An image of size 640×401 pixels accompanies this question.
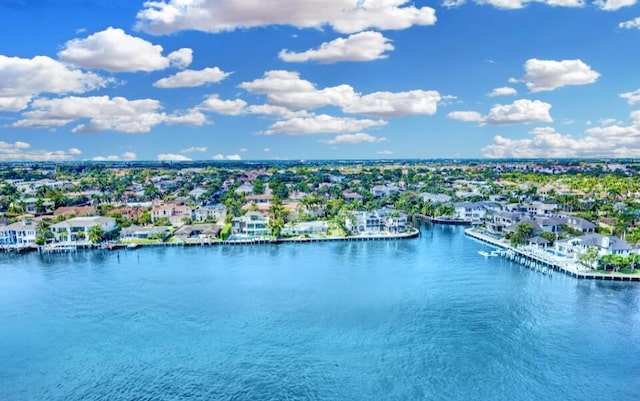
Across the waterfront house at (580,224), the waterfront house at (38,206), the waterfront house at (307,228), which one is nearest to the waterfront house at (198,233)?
the waterfront house at (307,228)

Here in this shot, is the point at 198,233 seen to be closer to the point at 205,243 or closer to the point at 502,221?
the point at 205,243

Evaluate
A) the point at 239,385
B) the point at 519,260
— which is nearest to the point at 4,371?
the point at 239,385

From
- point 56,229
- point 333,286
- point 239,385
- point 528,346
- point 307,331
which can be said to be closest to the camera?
point 239,385

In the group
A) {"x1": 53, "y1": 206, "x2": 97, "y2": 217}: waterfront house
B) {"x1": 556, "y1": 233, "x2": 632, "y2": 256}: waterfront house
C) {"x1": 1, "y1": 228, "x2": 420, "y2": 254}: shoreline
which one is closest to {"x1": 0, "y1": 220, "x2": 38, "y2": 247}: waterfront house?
{"x1": 1, "y1": 228, "x2": 420, "y2": 254}: shoreline

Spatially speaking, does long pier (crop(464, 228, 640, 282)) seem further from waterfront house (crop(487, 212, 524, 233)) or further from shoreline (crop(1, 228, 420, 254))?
shoreline (crop(1, 228, 420, 254))

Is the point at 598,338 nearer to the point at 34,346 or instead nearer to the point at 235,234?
the point at 34,346

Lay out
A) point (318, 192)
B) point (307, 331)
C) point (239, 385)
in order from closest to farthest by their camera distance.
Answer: point (239, 385) < point (307, 331) < point (318, 192)

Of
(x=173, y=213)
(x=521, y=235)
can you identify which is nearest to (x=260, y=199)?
(x=173, y=213)
